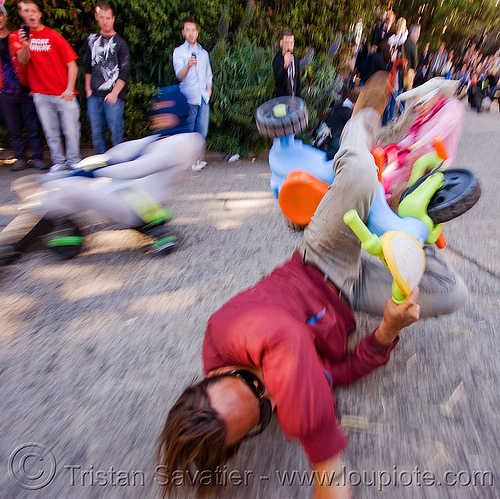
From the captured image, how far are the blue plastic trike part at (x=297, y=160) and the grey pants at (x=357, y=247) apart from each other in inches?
9.8

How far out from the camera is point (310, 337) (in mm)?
1280

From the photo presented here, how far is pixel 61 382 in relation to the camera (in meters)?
1.80

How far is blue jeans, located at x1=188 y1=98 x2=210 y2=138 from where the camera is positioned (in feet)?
16.0

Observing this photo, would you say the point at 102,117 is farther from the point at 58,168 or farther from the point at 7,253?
the point at 7,253

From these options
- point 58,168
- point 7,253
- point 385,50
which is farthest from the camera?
point 385,50

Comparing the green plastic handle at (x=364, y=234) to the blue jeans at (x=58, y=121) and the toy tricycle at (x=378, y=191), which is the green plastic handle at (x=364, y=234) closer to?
the toy tricycle at (x=378, y=191)

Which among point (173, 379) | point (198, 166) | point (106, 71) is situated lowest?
point (198, 166)

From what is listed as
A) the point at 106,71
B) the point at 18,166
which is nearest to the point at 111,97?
the point at 106,71

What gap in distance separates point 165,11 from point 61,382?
192 inches

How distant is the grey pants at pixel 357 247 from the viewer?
1493mm

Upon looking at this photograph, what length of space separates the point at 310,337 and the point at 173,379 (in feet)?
2.73

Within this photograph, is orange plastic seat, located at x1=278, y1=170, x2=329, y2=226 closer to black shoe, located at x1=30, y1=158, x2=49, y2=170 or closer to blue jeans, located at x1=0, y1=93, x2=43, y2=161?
black shoe, located at x1=30, y1=158, x2=49, y2=170

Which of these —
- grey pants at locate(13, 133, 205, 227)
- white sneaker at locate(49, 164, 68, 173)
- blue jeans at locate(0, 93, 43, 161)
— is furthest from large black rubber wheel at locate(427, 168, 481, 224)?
blue jeans at locate(0, 93, 43, 161)

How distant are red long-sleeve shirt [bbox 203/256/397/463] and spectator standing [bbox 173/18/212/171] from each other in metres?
3.70
